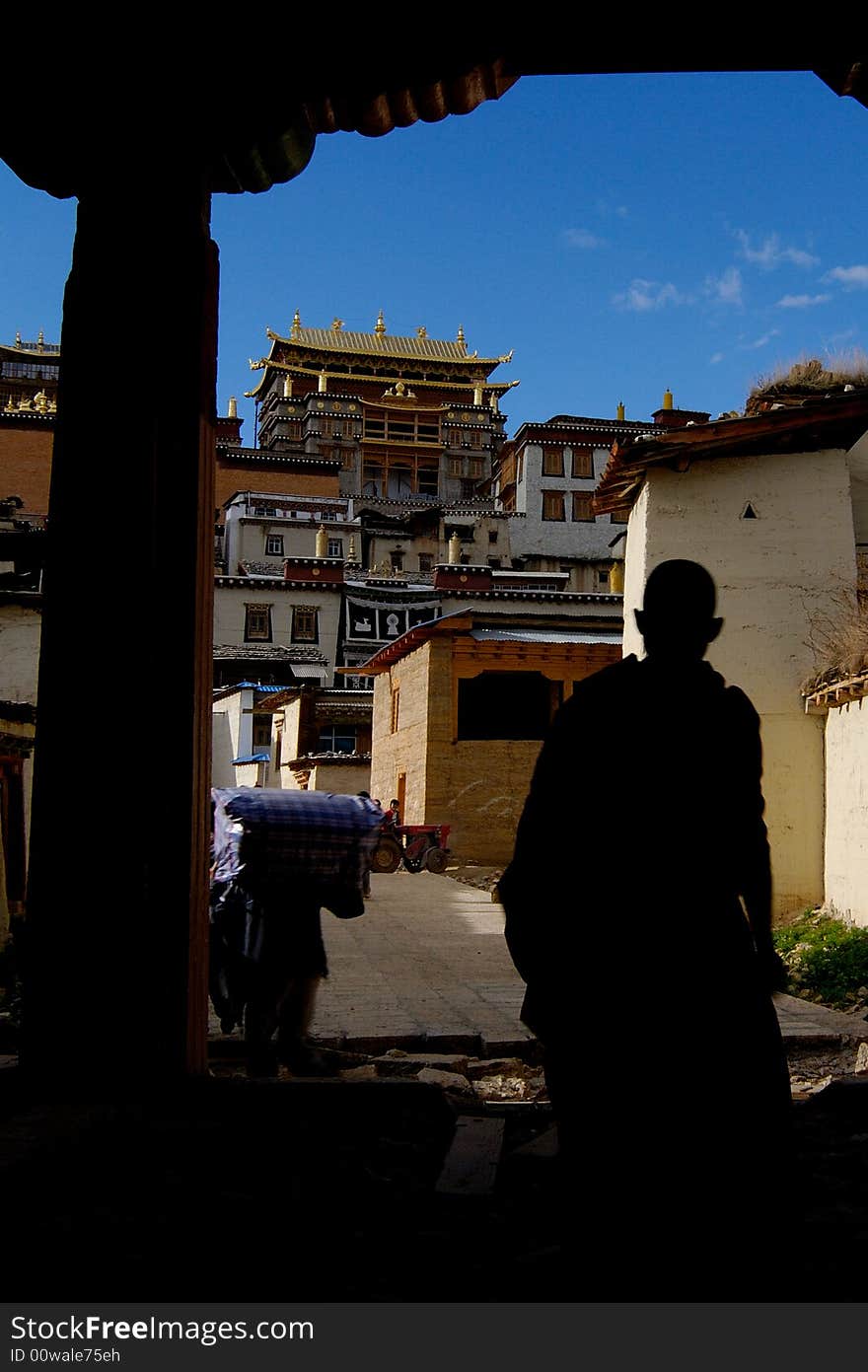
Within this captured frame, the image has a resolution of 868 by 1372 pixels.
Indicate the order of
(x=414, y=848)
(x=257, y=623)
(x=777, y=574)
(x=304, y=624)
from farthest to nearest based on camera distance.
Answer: (x=304, y=624) → (x=257, y=623) → (x=414, y=848) → (x=777, y=574)

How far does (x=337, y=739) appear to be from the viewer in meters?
31.4

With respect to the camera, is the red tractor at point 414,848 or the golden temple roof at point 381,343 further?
the golden temple roof at point 381,343

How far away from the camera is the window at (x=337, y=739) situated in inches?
1222

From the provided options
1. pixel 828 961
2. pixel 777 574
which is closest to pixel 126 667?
pixel 828 961

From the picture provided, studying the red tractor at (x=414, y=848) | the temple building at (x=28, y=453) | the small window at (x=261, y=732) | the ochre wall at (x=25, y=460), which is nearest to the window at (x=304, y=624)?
the small window at (x=261, y=732)

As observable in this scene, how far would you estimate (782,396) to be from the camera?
14773mm

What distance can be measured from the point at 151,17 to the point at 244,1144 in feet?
12.3

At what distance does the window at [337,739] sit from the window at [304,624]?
9826mm

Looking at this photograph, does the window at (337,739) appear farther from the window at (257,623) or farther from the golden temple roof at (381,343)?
the golden temple roof at (381,343)

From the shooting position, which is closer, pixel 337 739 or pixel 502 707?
pixel 502 707

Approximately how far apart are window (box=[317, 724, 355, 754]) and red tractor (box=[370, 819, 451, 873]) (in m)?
9.43

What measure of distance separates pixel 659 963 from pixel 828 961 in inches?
346

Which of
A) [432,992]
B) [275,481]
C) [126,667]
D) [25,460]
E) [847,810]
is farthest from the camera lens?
[275,481]

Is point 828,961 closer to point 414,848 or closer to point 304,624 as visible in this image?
point 414,848
